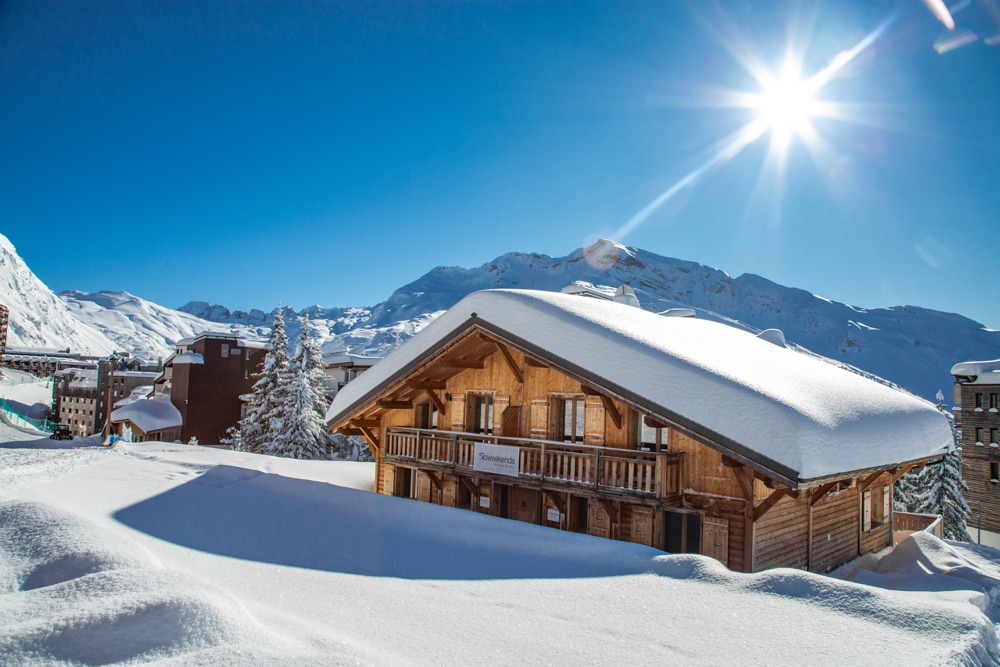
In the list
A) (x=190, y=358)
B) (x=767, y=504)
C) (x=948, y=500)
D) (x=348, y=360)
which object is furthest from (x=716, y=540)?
(x=190, y=358)

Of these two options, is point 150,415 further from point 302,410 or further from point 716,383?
point 716,383

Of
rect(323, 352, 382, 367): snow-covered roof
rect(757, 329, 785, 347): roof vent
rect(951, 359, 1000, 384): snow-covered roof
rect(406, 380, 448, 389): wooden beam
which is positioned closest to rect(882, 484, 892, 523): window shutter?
rect(757, 329, 785, 347): roof vent

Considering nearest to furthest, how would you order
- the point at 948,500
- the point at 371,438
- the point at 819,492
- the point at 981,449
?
the point at 819,492 < the point at 371,438 < the point at 948,500 < the point at 981,449

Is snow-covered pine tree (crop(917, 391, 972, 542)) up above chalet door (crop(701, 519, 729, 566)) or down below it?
below

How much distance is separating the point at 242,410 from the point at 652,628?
1778 inches

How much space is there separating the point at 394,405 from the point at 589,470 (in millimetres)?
7756

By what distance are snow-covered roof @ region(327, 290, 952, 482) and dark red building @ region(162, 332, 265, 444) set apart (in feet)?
103

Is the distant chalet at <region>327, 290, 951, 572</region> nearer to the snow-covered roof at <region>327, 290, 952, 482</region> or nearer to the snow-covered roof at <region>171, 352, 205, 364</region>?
the snow-covered roof at <region>327, 290, 952, 482</region>

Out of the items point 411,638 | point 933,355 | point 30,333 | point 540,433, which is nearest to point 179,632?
point 411,638

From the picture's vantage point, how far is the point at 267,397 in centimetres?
3488

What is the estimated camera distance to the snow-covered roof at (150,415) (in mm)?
39062

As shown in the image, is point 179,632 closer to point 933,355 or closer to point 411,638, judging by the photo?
point 411,638

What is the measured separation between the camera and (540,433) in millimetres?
14680

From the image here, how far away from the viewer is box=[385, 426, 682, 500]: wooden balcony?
1151 cm
